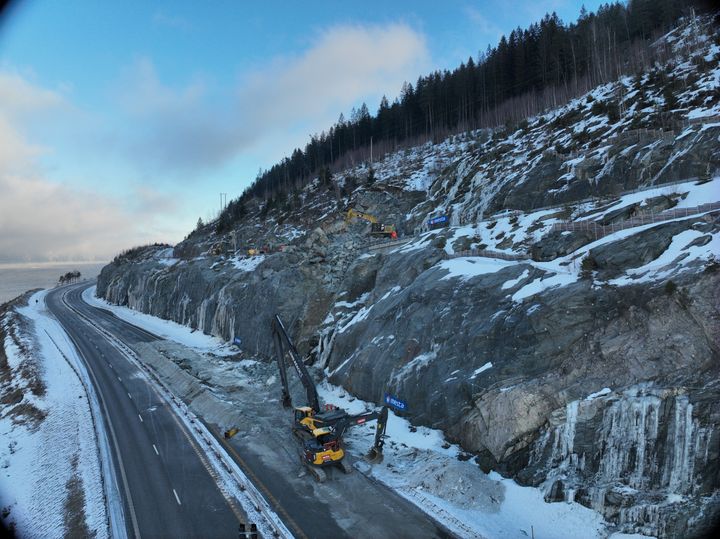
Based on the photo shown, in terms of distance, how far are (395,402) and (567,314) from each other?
10942 mm

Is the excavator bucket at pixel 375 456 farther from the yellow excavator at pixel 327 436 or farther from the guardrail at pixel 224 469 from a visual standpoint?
the guardrail at pixel 224 469

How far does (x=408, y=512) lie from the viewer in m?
16.5

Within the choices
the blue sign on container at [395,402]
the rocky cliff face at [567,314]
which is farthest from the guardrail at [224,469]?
the rocky cliff face at [567,314]

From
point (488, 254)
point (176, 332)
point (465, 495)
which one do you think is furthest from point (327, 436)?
point (176, 332)

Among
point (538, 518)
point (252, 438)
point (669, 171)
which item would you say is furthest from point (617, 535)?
point (669, 171)

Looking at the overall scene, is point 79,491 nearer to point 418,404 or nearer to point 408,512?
point 408,512

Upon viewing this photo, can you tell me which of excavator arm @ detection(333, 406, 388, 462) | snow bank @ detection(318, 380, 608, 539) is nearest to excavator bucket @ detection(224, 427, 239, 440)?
snow bank @ detection(318, 380, 608, 539)

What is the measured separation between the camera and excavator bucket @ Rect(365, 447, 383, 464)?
68.6ft

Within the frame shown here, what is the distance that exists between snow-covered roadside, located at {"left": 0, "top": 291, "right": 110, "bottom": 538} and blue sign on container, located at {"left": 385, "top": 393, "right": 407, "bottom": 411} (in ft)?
48.8

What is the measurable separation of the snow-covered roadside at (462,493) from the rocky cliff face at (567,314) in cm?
61

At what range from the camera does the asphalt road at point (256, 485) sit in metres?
15.8

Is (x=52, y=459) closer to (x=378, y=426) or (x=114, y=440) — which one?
(x=114, y=440)

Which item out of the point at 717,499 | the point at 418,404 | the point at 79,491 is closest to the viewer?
the point at 717,499

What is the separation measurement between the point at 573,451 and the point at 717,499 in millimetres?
Answer: 4347
